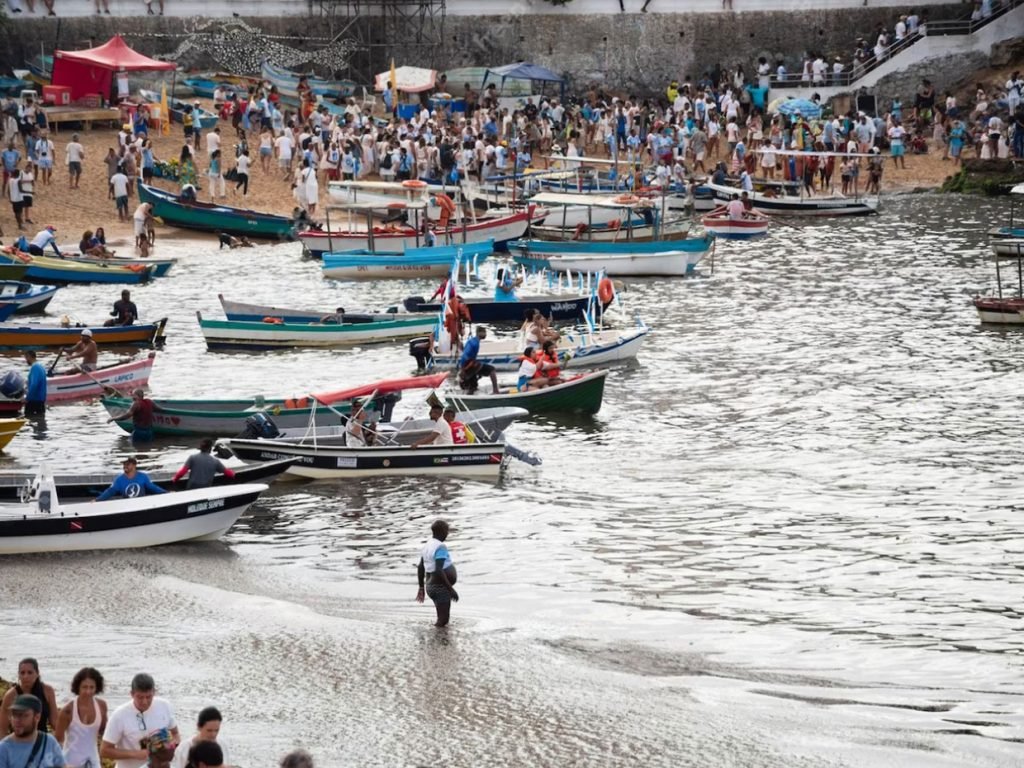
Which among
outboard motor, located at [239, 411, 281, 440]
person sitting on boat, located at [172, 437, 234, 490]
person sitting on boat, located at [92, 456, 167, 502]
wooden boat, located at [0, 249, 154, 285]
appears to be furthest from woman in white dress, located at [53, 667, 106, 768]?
wooden boat, located at [0, 249, 154, 285]

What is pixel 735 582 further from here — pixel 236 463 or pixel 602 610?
pixel 236 463

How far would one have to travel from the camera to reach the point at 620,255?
1773 inches

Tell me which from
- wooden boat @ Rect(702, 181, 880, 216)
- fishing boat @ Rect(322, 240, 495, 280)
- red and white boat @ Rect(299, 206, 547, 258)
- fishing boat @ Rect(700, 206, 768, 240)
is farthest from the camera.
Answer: wooden boat @ Rect(702, 181, 880, 216)

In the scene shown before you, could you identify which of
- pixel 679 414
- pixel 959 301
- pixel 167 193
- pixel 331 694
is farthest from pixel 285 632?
pixel 167 193

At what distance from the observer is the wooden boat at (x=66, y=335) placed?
34.7 meters

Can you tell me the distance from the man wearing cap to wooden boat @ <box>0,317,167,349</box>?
2454 cm

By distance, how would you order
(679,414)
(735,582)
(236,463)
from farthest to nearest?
(679,414) → (236,463) → (735,582)

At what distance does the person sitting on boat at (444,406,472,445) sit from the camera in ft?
84.3

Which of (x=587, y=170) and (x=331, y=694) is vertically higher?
(x=587, y=170)

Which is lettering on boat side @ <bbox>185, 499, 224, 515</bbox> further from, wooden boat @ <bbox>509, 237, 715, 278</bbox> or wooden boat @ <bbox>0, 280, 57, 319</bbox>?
wooden boat @ <bbox>509, 237, 715, 278</bbox>

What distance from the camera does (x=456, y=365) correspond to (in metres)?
32.2

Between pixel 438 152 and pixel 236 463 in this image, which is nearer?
pixel 236 463

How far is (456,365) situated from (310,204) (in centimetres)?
2058

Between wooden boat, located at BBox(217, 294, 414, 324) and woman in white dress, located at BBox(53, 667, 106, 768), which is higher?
wooden boat, located at BBox(217, 294, 414, 324)
